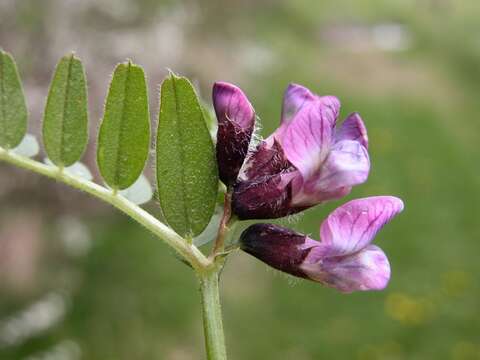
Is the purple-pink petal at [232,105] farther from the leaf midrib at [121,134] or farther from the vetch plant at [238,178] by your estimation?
the leaf midrib at [121,134]

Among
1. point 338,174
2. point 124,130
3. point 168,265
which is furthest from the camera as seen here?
point 168,265


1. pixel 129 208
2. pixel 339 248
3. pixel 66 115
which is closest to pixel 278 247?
pixel 339 248

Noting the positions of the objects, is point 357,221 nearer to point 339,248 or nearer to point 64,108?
point 339,248

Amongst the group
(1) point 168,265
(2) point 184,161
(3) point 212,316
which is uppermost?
(2) point 184,161

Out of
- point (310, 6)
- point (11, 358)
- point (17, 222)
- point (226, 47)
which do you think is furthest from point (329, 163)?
point (310, 6)

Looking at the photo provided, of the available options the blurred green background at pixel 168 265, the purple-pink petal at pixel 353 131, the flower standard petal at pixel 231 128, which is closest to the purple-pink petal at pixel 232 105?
the flower standard petal at pixel 231 128

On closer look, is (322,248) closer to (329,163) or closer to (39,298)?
(329,163)
